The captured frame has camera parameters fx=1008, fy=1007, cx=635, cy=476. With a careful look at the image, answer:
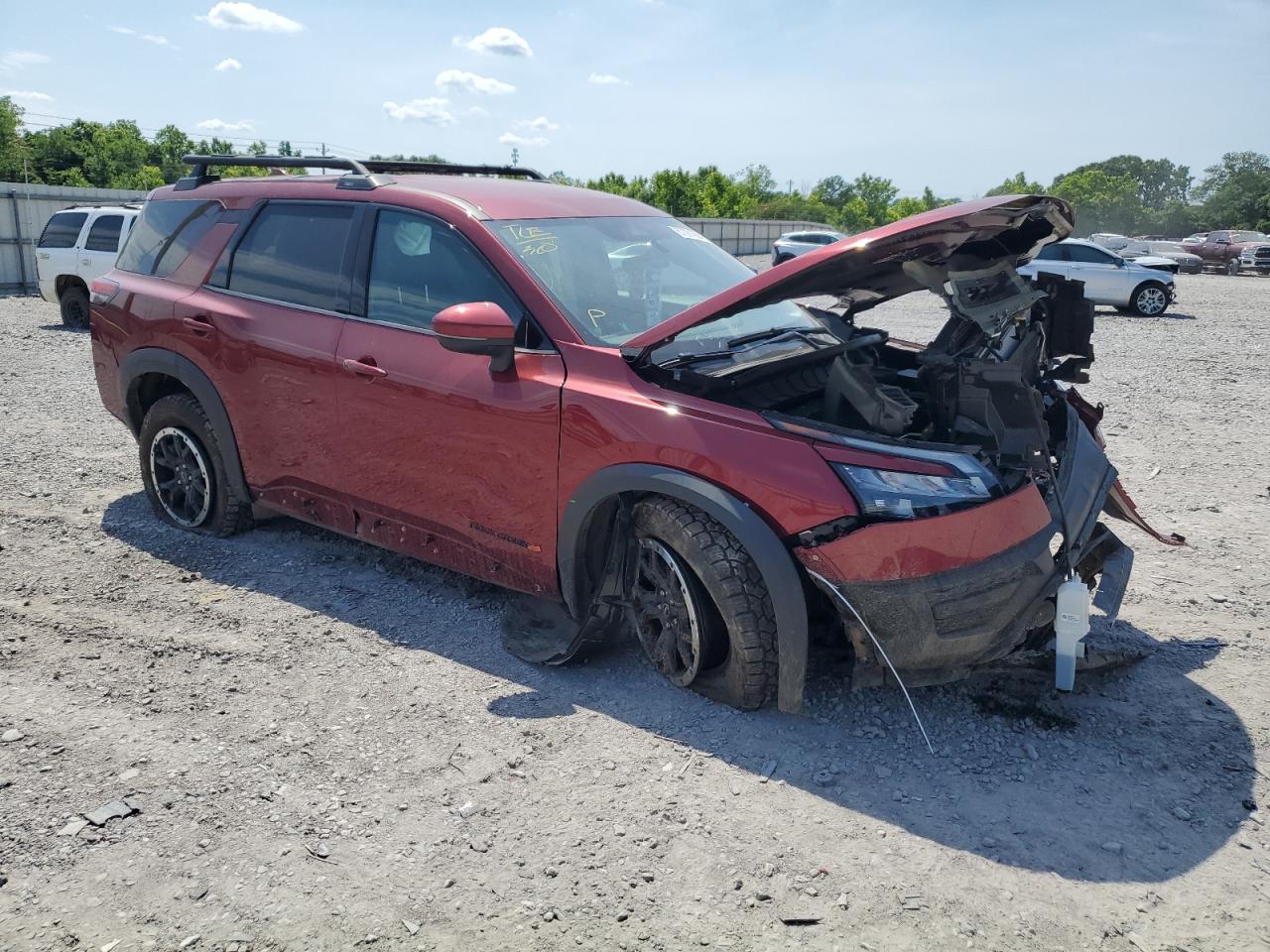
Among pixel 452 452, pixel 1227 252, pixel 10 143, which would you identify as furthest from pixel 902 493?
pixel 10 143

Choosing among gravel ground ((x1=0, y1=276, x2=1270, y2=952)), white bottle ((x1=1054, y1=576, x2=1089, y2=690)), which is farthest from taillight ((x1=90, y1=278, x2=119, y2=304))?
white bottle ((x1=1054, y1=576, x2=1089, y2=690))

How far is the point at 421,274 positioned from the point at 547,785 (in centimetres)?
228

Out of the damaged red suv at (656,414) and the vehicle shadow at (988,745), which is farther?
the damaged red suv at (656,414)

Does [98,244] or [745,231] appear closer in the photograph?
[98,244]

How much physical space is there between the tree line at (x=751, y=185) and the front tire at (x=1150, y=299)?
50.6 ft

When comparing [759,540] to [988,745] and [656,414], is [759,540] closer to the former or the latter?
[656,414]

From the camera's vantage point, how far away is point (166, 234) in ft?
18.4

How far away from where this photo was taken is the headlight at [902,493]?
3.27 m

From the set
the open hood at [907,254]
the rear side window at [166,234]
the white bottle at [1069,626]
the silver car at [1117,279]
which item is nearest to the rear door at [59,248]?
the rear side window at [166,234]

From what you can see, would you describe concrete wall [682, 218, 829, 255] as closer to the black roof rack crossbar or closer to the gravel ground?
the black roof rack crossbar

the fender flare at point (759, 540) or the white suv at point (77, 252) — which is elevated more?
the white suv at point (77, 252)

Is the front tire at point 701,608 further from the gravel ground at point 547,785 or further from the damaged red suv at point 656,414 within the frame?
the gravel ground at point 547,785

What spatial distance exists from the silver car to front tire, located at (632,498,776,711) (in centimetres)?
1842

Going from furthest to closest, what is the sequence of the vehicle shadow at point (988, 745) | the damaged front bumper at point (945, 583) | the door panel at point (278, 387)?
the door panel at point (278, 387), the damaged front bumper at point (945, 583), the vehicle shadow at point (988, 745)
